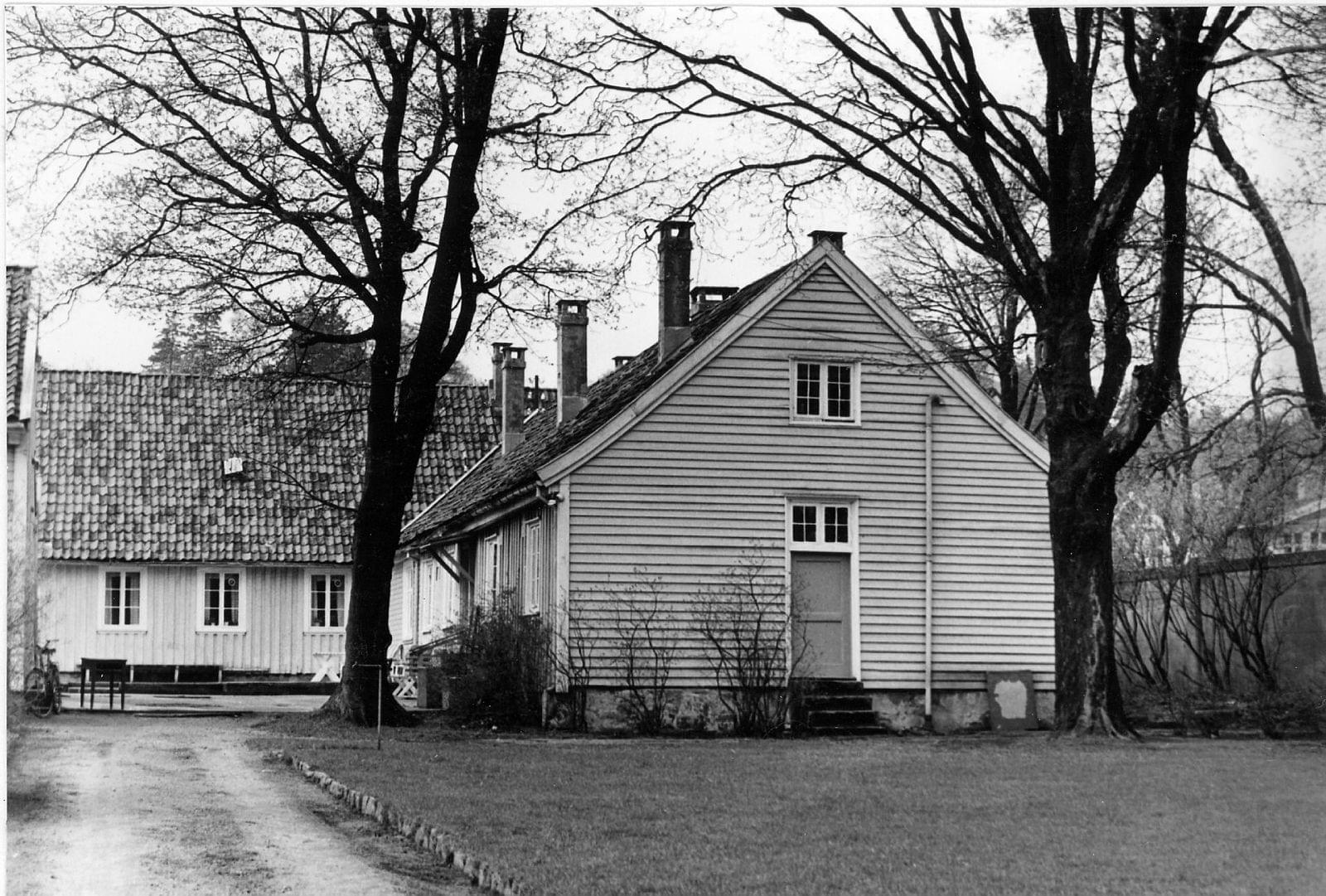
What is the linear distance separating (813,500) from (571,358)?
20.5 feet

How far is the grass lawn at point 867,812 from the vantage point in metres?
10.1

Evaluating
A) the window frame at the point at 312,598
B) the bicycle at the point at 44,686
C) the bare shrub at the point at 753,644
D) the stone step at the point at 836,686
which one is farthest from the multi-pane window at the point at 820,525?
the window frame at the point at 312,598

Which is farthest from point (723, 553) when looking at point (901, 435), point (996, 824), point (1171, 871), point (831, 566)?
point (1171, 871)

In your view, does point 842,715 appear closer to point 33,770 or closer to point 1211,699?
point 1211,699

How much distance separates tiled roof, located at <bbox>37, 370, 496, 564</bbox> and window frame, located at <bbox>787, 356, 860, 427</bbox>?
352 inches


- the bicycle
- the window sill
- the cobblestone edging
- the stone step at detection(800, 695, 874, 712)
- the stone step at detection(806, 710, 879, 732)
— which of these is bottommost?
the stone step at detection(806, 710, 879, 732)

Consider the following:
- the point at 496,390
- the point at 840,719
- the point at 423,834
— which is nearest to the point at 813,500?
the point at 840,719

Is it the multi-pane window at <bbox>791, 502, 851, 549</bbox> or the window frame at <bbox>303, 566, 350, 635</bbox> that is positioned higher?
the multi-pane window at <bbox>791, 502, 851, 549</bbox>

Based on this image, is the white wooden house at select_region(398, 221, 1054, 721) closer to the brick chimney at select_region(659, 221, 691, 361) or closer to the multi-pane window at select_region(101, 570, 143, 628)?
the brick chimney at select_region(659, 221, 691, 361)

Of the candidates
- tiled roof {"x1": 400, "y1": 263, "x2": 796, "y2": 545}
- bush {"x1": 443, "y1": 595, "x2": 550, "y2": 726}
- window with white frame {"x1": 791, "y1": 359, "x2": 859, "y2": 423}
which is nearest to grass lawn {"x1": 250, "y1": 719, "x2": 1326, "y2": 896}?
bush {"x1": 443, "y1": 595, "x2": 550, "y2": 726}

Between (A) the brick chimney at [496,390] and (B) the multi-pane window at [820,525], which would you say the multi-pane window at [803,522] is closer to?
(B) the multi-pane window at [820,525]

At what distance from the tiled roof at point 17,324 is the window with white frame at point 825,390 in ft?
35.5

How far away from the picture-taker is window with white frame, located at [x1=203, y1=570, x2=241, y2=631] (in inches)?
1281

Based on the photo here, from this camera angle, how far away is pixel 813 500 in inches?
941
